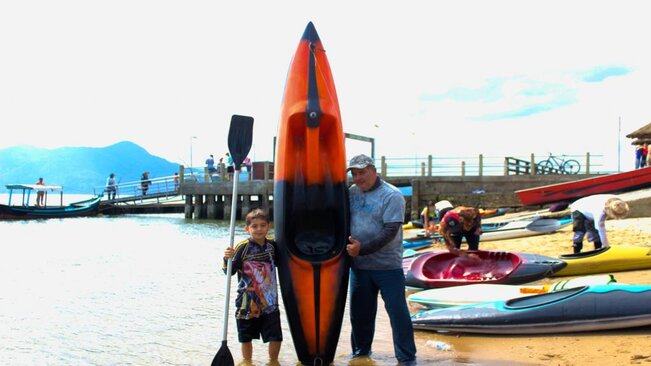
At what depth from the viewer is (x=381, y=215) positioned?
439 centimetres

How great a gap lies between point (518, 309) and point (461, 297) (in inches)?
44.6

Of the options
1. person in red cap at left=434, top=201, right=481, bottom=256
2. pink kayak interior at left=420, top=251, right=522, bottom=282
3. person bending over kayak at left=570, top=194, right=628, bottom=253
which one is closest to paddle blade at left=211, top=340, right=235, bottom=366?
pink kayak interior at left=420, top=251, right=522, bottom=282

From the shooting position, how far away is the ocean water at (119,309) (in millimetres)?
5832

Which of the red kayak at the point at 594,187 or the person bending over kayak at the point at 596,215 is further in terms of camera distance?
the red kayak at the point at 594,187

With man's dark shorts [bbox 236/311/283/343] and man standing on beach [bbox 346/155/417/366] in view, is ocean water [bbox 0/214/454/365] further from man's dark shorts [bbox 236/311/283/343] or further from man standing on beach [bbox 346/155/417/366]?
man's dark shorts [bbox 236/311/283/343]

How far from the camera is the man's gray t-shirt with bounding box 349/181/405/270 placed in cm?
432

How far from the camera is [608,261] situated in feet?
25.4

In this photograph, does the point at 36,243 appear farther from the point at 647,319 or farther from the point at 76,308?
the point at 647,319

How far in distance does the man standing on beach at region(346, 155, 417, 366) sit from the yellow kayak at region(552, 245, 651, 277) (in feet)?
13.9

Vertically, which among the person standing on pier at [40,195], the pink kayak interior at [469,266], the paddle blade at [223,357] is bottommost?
the paddle blade at [223,357]

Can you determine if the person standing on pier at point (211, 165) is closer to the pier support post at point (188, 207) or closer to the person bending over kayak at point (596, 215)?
the pier support post at point (188, 207)

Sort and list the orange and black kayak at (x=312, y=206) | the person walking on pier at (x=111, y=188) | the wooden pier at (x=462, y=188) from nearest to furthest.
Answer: the orange and black kayak at (x=312, y=206) < the wooden pier at (x=462, y=188) < the person walking on pier at (x=111, y=188)

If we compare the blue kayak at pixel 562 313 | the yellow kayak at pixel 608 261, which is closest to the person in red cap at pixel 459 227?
the yellow kayak at pixel 608 261

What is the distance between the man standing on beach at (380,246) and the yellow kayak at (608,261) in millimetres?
4244
